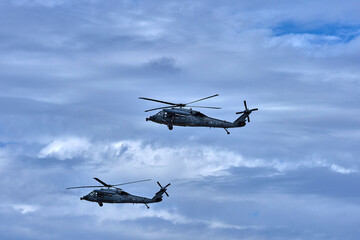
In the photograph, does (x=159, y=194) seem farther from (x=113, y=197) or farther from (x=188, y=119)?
(x=188, y=119)

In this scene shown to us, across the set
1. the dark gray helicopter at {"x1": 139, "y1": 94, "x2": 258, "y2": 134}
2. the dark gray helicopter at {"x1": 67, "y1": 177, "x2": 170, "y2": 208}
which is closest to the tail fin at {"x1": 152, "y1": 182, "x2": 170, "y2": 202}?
the dark gray helicopter at {"x1": 67, "y1": 177, "x2": 170, "y2": 208}

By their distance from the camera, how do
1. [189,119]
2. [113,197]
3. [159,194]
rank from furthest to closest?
[159,194]
[113,197]
[189,119]

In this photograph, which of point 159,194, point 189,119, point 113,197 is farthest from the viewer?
point 159,194

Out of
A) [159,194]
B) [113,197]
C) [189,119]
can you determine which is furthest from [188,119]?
[159,194]

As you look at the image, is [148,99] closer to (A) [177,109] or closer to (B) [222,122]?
(A) [177,109]

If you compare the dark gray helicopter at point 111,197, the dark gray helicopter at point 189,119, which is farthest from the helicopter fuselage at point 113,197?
the dark gray helicopter at point 189,119

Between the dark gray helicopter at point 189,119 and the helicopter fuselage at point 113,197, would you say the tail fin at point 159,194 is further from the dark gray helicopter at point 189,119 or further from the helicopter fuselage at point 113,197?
the dark gray helicopter at point 189,119

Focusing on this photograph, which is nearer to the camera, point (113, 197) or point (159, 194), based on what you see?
point (113, 197)

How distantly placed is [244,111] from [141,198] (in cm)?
4102

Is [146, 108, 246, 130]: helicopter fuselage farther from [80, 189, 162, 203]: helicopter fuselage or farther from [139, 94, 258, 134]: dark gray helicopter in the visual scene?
[80, 189, 162, 203]: helicopter fuselage

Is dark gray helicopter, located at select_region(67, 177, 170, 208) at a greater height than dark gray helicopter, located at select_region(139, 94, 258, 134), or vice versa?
dark gray helicopter, located at select_region(139, 94, 258, 134)

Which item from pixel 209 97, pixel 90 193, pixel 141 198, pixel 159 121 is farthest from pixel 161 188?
pixel 209 97

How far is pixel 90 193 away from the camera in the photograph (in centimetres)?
13625

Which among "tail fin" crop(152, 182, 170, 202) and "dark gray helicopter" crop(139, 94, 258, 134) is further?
"tail fin" crop(152, 182, 170, 202)
